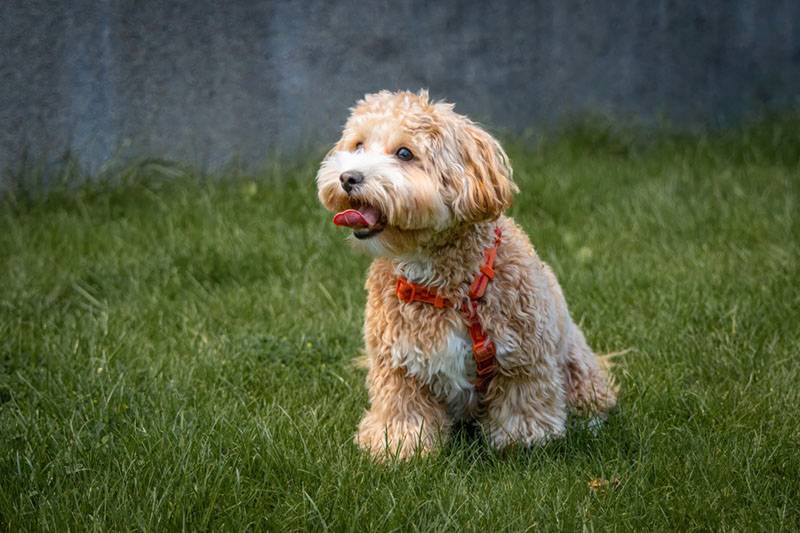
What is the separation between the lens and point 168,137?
5.91 meters

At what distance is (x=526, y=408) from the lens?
308 cm

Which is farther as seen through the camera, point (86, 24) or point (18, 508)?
point (86, 24)

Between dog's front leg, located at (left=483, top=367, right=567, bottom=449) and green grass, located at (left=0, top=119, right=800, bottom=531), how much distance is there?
0.21 feet

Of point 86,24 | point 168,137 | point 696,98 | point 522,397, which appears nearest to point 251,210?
point 168,137

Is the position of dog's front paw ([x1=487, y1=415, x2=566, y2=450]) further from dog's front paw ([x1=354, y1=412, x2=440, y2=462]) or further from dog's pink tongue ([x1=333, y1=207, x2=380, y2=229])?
dog's pink tongue ([x1=333, y1=207, x2=380, y2=229])

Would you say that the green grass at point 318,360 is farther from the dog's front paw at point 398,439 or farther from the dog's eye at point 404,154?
the dog's eye at point 404,154

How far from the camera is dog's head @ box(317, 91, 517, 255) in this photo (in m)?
2.80

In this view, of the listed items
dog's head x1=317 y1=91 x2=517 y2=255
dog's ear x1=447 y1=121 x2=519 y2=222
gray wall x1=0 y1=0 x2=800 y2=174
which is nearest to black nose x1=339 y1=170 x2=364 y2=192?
dog's head x1=317 y1=91 x2=517 y2=255

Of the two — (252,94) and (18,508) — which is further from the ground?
(252,94)

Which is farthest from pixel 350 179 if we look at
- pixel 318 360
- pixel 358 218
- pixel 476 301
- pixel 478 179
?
pixel 318 360

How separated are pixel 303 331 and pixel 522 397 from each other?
4.52 ft

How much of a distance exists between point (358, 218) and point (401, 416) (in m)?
0.70

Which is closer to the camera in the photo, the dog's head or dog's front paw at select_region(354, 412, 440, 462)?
the dog's head

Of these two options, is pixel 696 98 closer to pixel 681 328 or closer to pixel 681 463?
pixel 681 328
